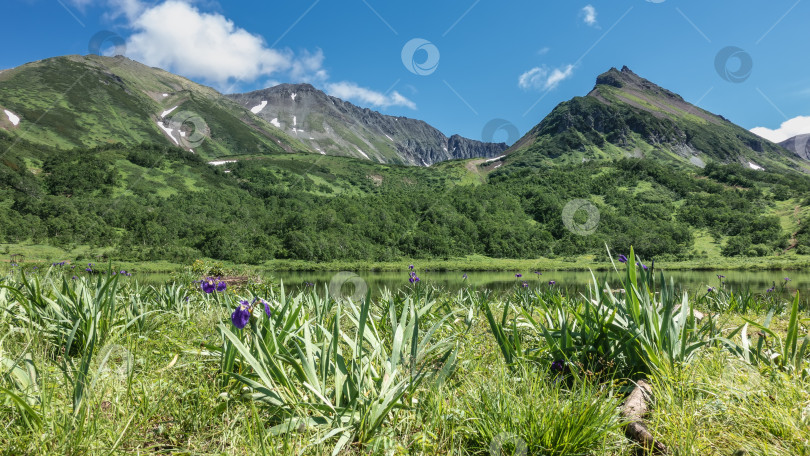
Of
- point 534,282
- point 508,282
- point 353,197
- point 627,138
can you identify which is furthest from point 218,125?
point 534,282

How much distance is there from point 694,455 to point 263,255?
6534 cm

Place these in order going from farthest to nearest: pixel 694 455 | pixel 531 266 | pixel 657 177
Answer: pixel 657 177, pixel 531 266, pixel 694 455

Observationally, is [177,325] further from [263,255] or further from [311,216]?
[311,216]

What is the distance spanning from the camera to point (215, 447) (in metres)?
2.03

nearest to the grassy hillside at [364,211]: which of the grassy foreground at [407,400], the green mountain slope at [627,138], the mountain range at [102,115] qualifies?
the mountain range at [102,115]

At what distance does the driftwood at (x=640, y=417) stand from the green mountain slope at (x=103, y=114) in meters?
132

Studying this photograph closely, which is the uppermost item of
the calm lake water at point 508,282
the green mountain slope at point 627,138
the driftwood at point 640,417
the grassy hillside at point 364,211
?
the green mountain slope at point 627,138

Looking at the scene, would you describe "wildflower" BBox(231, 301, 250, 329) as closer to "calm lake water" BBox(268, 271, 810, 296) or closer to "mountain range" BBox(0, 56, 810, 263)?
"calm lake water" BBox(268, 271, 810, 296)

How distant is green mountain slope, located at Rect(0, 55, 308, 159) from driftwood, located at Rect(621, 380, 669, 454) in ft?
433

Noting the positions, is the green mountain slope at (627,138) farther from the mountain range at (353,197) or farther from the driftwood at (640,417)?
the driftwood at (640,417)

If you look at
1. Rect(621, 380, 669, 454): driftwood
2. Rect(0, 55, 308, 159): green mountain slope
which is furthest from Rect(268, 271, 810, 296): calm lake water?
Rect(0, 55, 308, 159): green mountain slope

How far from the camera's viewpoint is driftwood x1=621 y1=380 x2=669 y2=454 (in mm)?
1998

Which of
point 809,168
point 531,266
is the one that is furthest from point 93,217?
point 809,168

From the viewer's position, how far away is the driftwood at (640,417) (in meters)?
2.00
